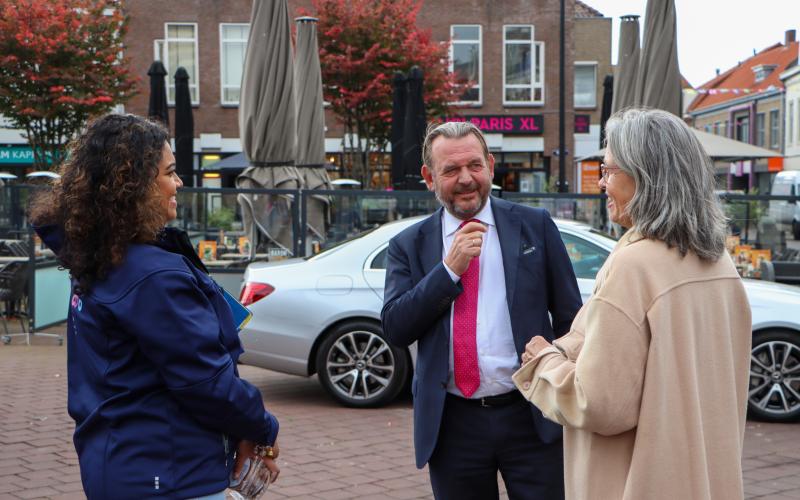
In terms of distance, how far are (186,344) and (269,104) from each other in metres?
11.3

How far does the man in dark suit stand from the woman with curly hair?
870 millimetres

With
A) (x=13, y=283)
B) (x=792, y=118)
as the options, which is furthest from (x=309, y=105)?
(x=792, y=118)

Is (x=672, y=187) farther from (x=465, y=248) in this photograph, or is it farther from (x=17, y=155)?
(x=17, y=155)

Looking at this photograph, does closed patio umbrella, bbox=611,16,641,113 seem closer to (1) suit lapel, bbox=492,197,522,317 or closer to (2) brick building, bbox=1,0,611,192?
(1) suit lapel, bbox=492,197,522,317

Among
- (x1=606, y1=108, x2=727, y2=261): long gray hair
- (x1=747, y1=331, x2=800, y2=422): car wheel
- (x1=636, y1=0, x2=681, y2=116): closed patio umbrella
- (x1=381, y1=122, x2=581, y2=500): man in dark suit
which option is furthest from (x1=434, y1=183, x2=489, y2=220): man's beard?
(x1=636, y1=0, x2=681, y2=116): closed patio umbrella

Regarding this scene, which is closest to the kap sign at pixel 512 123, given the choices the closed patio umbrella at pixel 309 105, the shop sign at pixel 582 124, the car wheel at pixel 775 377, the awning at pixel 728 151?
the shop sign at pixel 582 124

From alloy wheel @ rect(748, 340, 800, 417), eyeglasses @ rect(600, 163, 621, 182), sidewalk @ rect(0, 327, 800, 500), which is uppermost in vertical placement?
eyeglasses @ rect(600, 163, 621, 182)

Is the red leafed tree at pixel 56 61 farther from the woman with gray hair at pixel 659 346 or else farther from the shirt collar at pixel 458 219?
the woman with gray hair at pixel 659 346

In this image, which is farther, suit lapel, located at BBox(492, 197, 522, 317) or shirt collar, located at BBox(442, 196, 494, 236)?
shirt collar, located at BBox(442, 196, 494, 236)

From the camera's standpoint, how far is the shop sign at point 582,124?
38.2 metres

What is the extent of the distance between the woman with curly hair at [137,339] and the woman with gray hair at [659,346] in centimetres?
87

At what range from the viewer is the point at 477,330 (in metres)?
3.35

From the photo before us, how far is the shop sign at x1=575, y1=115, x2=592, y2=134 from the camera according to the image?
38.2 metres

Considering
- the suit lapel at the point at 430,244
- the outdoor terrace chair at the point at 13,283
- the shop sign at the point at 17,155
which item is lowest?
the outdoor terrace chair at the point at 13,283
